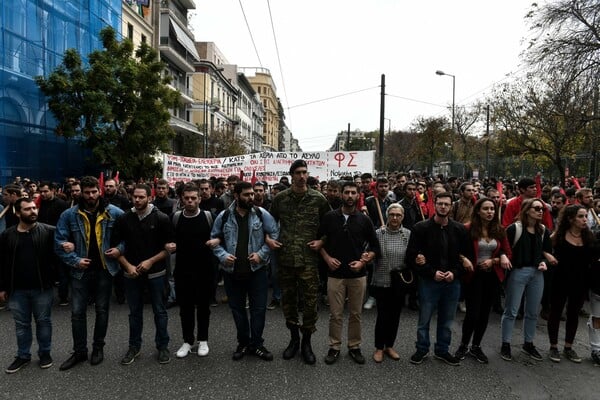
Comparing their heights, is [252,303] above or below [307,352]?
above

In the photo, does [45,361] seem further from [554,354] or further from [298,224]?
[554,354]

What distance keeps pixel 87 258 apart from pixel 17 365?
1.27 m

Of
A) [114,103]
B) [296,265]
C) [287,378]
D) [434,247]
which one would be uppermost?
[114,103]

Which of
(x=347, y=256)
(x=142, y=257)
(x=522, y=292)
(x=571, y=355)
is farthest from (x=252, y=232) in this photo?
(x=571, y=355)

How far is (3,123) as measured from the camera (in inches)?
588

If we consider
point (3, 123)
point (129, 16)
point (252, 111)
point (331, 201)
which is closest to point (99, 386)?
point (331, 201)

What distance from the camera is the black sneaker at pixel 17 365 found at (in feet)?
14.2

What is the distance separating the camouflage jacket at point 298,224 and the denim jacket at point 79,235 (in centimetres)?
181

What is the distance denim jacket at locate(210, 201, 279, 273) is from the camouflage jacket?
137 mm

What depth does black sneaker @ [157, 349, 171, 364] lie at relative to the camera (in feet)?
15.0

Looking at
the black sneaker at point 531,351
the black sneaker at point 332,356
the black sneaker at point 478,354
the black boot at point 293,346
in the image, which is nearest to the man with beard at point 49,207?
the black boot at point 293,346

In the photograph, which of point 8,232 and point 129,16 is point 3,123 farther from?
point 129,16

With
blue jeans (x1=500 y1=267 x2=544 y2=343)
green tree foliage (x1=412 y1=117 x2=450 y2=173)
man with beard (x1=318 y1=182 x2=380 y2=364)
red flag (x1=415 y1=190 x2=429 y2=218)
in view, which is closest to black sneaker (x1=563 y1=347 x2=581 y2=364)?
blue jeans (x1=500 y1=267 x2=544 y2=343)

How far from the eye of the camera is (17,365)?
4.38m
